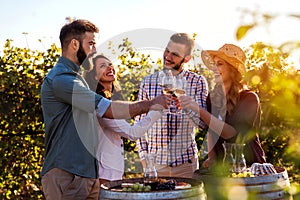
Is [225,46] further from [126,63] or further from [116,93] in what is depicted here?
[126,63]

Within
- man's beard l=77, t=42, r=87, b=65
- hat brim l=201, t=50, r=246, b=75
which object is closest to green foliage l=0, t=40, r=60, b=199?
man's beard l=77, t=42, r=87, b=65

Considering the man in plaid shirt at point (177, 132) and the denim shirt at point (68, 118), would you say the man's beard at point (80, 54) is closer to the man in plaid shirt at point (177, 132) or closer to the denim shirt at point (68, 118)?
the denim shirt at point (68, 118)

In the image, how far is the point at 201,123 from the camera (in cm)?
396

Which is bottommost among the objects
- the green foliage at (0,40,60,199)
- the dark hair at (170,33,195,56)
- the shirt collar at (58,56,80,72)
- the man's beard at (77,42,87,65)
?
the green foliage at (0,40,60,199)

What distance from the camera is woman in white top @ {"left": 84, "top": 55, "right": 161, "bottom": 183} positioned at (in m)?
3.80

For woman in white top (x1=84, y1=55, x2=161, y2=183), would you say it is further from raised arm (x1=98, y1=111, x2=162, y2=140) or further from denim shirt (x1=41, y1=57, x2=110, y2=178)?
denim shirt (x1=41, y1=57, x2=110, y2=178)

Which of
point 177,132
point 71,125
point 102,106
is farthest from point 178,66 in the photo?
point 71,125

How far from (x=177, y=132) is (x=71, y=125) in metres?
1.23

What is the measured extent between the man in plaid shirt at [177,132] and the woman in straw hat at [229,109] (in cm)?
40

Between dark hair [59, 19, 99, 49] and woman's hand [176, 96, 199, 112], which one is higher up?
dark hair [59, 19, 99, 49]

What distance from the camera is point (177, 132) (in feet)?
14.2

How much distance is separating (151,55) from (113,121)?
2.87 metres

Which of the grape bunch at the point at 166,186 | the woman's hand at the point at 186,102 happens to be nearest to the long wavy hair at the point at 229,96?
the woman's hand at the point at 186,102

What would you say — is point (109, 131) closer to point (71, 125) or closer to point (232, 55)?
point (71, 125)
